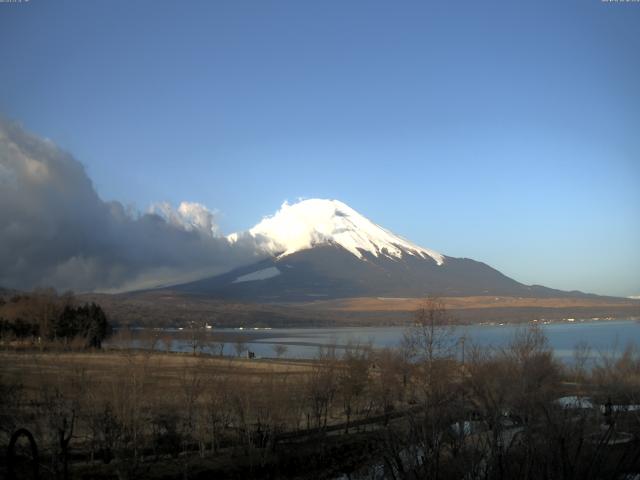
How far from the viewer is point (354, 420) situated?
112 ft

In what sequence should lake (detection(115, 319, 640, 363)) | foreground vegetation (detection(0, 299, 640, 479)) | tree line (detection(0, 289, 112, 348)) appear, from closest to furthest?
foreground vegetation (detection(0, 299, 640, 479)), lake (detection(115, 319, 640, 363)), tree line (detection(0, 289, 112, 348))

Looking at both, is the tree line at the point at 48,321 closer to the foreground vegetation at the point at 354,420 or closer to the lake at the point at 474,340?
the lake at the point at 474,340

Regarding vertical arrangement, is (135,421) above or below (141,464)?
above

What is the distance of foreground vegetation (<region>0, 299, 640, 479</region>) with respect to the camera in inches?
376

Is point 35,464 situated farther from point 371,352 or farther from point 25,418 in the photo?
point 371,352

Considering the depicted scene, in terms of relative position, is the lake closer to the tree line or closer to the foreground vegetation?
the tree line

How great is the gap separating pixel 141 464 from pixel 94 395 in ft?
9.46

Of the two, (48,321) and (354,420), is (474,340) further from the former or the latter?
(48,321)

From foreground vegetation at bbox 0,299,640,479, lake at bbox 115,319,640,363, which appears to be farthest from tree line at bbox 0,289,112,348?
foreground vegetation at bbox 0,299,640,479

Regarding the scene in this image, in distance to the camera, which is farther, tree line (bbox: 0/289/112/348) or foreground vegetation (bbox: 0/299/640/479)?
tree line (bbox: 0/289/112/348)

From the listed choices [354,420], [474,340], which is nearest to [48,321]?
[474,340]

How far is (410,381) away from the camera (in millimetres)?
39500

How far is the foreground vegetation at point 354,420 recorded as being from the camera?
9555 mm

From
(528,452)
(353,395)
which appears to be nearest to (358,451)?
(353,395)
